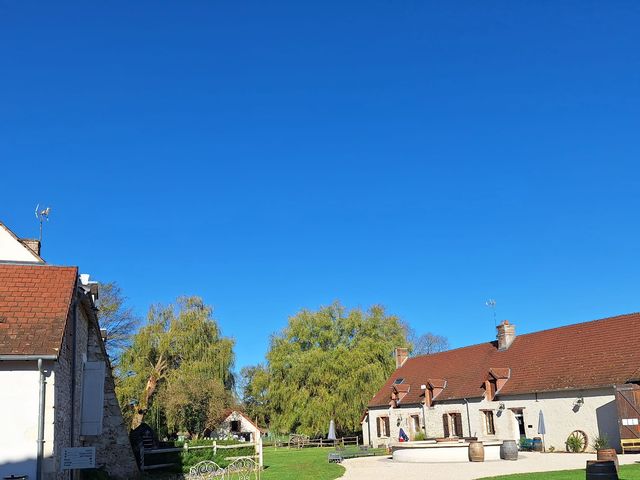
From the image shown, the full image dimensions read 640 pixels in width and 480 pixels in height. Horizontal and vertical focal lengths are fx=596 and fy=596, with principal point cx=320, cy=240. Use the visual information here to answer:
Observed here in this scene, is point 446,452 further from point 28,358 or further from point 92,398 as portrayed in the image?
point 28,358

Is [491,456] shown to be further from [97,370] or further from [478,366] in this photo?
[97,370]

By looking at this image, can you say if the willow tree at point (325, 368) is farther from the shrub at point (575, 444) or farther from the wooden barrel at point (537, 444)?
the shrub at point (575, 444)

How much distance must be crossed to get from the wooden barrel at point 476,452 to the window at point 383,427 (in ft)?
55.5

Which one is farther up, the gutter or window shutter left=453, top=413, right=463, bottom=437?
the gutter

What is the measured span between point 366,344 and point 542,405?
54.2 feet

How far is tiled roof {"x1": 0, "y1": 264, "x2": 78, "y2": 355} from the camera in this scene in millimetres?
10578

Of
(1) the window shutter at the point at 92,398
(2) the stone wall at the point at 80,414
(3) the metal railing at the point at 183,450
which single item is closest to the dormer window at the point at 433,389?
(3) the metal railing at the point at 183,450

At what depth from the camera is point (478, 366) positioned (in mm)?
34688

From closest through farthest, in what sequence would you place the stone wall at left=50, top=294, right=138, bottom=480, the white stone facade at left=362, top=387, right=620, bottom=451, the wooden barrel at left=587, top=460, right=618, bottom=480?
the wooden barrel at left=587, top=460, right=618, bottom=480 < the stone wall at left=50, top=294, right=138, bottom=480 < the white stone facade at left=362, top=387, right=620, bottom=451

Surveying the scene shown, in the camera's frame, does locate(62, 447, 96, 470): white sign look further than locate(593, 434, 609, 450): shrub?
No

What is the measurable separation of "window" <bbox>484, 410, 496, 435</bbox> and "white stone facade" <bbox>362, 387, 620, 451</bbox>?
2.1 inches

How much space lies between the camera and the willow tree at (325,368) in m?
40.7

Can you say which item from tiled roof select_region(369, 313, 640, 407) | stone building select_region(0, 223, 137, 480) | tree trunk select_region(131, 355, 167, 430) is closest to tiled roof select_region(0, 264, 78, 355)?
stone building select_region(0, 223, 137, 480)

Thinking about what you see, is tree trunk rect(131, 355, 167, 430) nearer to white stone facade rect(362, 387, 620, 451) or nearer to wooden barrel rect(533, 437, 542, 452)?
white stone facade rect(362, 387, 620, 451)
